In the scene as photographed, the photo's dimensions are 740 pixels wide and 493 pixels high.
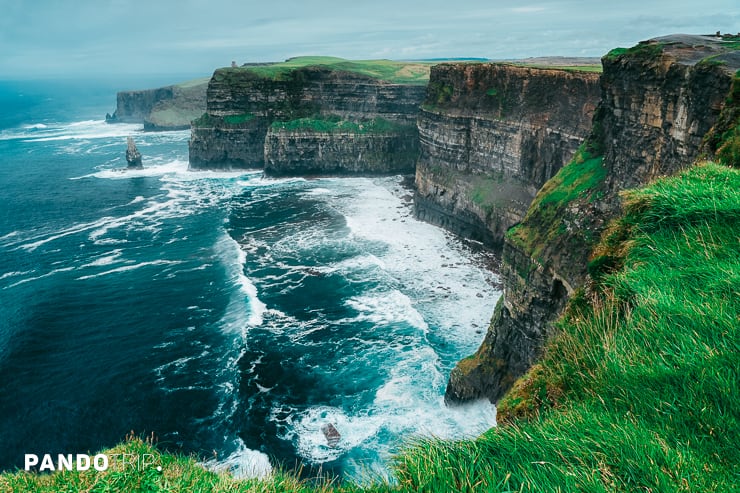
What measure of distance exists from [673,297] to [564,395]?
2.39 metres

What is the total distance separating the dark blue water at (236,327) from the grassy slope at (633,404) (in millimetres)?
13017

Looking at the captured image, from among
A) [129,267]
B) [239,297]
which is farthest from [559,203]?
[129,267]

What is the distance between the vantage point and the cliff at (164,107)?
469 ft

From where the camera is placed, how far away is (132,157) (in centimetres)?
9012

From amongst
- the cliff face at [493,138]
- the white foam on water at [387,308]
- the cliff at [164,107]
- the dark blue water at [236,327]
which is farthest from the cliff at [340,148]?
the cliff at [164,107]

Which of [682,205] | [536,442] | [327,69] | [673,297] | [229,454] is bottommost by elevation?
[229,454]

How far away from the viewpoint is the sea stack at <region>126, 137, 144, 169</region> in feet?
294

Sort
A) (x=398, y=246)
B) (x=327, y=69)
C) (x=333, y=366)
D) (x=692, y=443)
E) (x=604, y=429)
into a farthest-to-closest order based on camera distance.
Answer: (x=327, y=69) < (x=398, y=246) < (x=333, y=366) < (x=604, y=429) < (x=692, y=443)

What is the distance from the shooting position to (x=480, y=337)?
33406 millimetres

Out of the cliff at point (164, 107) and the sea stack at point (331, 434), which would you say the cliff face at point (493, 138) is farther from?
the cliff at point (164, 107)

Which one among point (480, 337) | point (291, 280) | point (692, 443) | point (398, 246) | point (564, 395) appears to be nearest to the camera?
point (692, 443)

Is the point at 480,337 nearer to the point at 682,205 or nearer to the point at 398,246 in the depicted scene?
the point at 398,246

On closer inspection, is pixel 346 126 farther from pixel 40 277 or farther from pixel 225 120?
pixel 40 277

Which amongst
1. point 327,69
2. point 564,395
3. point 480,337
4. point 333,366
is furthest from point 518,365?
point 327,69
